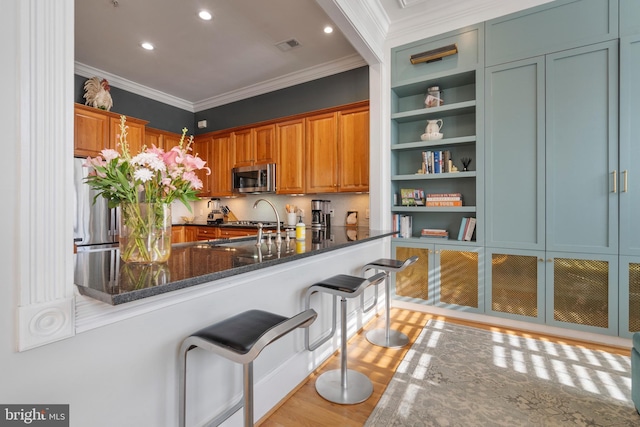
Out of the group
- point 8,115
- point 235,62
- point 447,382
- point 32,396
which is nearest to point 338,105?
point 235,62

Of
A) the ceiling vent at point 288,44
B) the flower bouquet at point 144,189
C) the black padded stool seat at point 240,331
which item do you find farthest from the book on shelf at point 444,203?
the flower bouquet at point 144,189

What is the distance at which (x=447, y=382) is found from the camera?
1927 millimetres

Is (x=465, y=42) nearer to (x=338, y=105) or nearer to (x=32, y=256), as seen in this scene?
(x=338, y=105)

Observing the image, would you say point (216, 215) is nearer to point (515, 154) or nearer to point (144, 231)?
point (144, 231)

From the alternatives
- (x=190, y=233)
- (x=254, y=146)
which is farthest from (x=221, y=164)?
(x=190, y=233)

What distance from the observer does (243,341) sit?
1017mm

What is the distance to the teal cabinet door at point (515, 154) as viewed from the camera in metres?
2.69

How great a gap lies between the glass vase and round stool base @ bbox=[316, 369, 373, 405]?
129 centimetres

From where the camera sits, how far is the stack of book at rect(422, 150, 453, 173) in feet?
10.4

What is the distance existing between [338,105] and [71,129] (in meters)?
3.42

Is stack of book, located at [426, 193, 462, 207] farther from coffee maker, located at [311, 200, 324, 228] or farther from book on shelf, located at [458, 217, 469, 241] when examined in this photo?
coffee maker, located at [311, 200, 324, 228]

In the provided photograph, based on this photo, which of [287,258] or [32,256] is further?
[287,258]

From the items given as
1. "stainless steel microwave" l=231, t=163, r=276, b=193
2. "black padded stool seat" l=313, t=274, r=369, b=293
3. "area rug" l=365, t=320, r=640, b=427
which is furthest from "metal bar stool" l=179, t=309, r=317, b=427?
"stainless steel microwave" l=231, t=163, r=276, b=193

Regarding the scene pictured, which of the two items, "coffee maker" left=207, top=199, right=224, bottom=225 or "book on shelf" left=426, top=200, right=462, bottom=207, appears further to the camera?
"coffee maker" left=207, top=199, right=224, bottom=225
